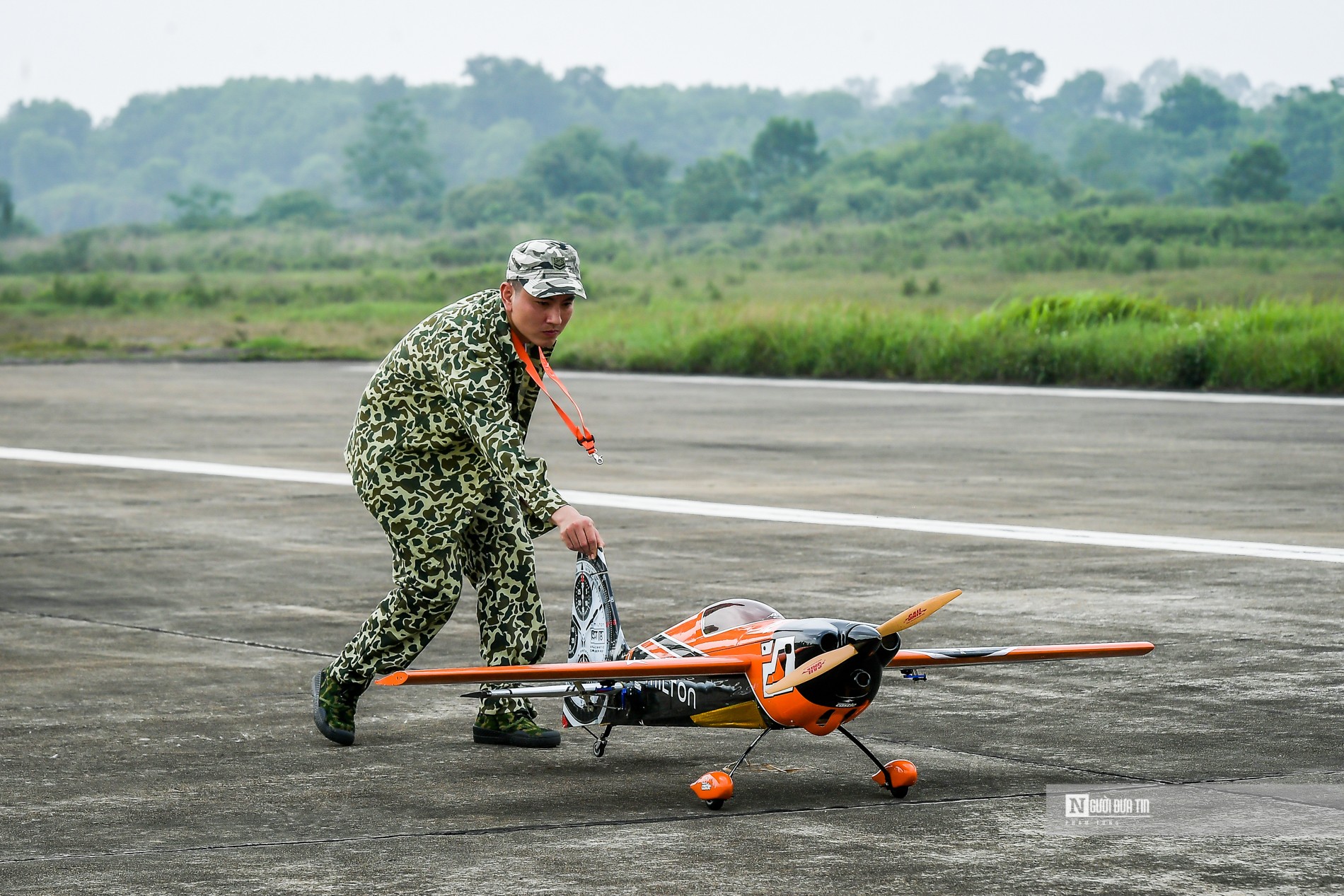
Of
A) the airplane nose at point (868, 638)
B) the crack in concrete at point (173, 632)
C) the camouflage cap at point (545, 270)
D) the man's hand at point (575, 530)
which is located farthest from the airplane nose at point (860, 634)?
the crack in concrete at point (173, 632)

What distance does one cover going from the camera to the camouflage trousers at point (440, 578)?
261 inches

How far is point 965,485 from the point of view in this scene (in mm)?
15469

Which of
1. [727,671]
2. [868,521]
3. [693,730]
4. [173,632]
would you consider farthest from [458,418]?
[868,521]

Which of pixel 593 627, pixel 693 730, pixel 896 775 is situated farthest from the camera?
pixel 693 730

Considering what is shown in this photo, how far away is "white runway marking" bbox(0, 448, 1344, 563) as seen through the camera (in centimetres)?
1165

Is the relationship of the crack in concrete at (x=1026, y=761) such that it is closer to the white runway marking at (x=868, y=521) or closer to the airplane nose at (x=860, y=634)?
the airplane nose at (x=860, y=634)

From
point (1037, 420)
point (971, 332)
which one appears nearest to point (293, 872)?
point (1037, 420)

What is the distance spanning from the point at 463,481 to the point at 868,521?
6974 mm

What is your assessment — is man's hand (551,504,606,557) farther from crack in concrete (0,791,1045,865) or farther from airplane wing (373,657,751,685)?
crack in concrete (0,791,1045,865)

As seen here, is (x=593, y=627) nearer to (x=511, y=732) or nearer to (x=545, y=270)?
(x=511, y=732)

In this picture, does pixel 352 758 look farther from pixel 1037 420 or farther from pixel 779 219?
pixel 779 219

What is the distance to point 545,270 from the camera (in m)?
6.27

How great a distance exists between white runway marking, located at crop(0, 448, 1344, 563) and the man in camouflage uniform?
6106 mm

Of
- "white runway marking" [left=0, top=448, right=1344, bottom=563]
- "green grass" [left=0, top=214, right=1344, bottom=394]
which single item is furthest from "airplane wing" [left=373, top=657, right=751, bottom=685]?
"green grass" [left=0, top=214, right=1344, bottom=394]
